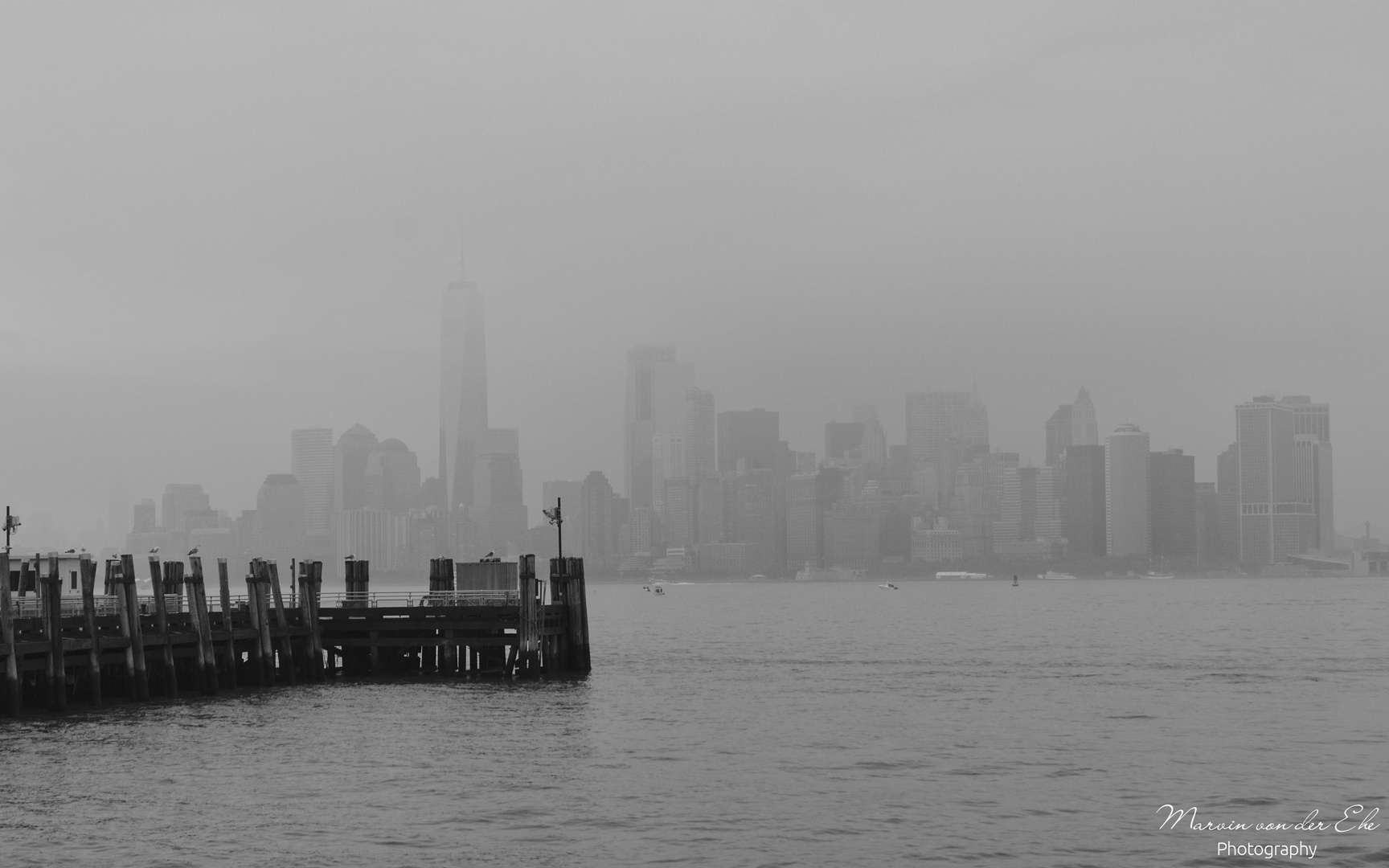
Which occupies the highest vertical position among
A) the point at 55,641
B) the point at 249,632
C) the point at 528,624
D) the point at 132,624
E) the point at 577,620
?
the point at 132,624

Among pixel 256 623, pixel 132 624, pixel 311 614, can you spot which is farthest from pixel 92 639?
pixel 311 614

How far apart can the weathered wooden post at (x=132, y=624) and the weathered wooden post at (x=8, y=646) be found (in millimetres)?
4237

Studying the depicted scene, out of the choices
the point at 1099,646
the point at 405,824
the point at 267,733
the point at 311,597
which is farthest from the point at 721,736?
the point at 1099,646

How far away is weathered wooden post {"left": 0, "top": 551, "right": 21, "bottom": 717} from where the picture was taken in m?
46.4

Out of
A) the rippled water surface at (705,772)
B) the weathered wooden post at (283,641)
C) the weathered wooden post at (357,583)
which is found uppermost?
the weathered wooden post at (357,583)

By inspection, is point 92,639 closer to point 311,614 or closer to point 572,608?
point 311,614

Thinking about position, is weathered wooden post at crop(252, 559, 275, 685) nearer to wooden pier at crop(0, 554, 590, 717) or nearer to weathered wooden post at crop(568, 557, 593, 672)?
wooden pier at crop(0, 554, 590, 717)

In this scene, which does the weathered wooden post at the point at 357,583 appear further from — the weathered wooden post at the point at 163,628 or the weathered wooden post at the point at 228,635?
the weathered wooden post at the point at 163,628

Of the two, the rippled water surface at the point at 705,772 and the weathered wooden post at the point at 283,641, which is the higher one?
the weathered wooden post at the point at 283,641

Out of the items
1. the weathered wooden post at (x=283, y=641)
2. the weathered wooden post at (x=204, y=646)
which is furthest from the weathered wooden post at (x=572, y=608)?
the weathered wooden post at (x=204, y=646)

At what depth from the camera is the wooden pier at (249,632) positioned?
5056 cm

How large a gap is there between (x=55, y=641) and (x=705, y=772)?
20.5 metres

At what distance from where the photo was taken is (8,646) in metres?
46.7

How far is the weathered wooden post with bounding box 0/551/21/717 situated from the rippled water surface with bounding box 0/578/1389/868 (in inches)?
33.2
